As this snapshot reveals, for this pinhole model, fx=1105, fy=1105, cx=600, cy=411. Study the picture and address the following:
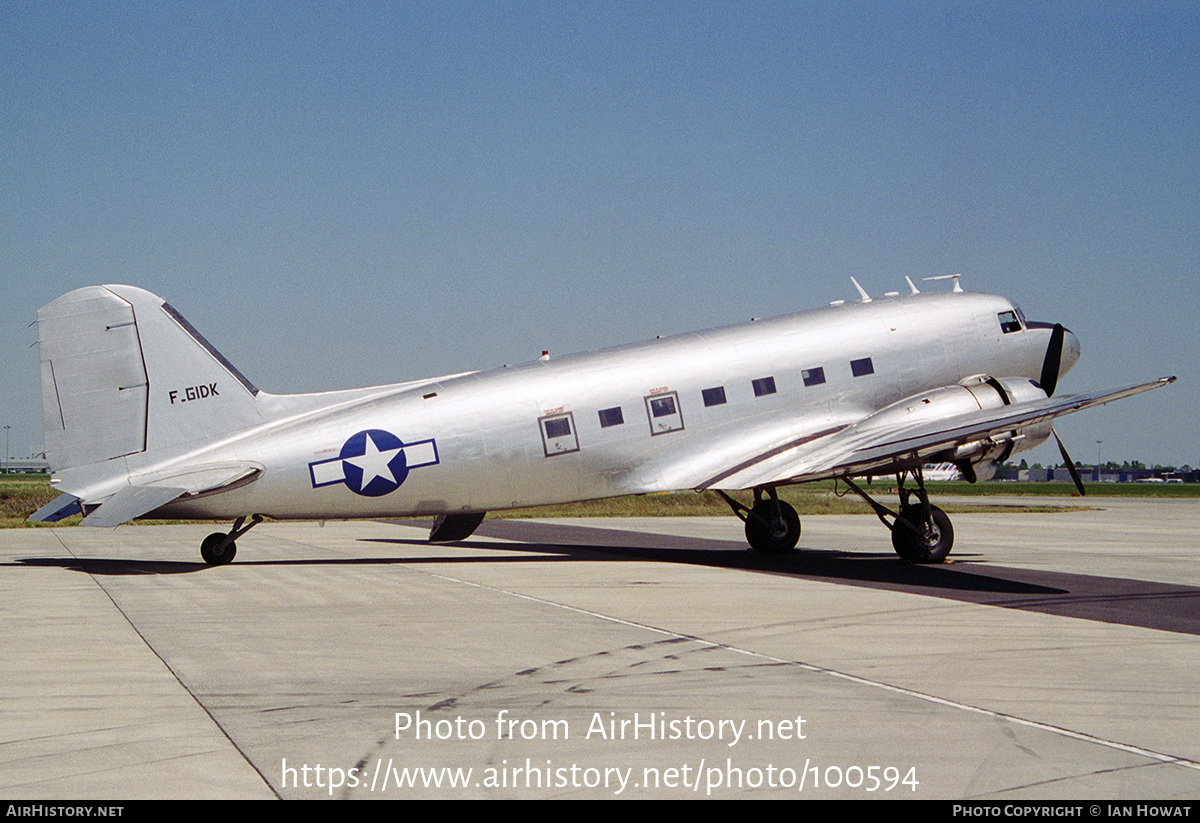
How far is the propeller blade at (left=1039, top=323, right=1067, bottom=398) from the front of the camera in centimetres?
2388

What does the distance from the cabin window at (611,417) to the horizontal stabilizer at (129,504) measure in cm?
756

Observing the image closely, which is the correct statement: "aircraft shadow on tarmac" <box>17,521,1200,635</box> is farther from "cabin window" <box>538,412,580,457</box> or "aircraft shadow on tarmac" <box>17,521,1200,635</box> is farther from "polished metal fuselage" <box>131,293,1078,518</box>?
"cabin window" <box>538,412,580,457</box>

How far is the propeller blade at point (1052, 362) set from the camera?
78.3ft

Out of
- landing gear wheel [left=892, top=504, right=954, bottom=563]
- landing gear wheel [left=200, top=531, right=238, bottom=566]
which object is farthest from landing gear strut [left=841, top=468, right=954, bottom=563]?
landing gear wheel [left=200, top=531, right=238, bottom=566]

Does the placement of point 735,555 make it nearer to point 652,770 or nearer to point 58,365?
point 58,365

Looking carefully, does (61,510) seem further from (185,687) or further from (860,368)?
(860,368)

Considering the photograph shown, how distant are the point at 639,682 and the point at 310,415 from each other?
12100mm

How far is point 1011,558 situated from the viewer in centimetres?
2309

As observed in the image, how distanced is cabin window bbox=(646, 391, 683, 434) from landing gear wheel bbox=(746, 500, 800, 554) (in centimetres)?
337

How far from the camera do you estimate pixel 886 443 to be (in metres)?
19.7

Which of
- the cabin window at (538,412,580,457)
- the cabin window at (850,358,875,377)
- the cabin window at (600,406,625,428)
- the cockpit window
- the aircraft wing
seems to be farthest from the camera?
the cockpit window

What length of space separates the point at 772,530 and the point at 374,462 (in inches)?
348

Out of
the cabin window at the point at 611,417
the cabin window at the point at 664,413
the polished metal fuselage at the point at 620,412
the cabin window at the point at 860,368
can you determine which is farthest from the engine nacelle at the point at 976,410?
the cabin window at the point at 611,417

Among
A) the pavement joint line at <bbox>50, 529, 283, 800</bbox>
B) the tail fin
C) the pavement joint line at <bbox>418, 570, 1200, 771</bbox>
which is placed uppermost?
the tail fin
